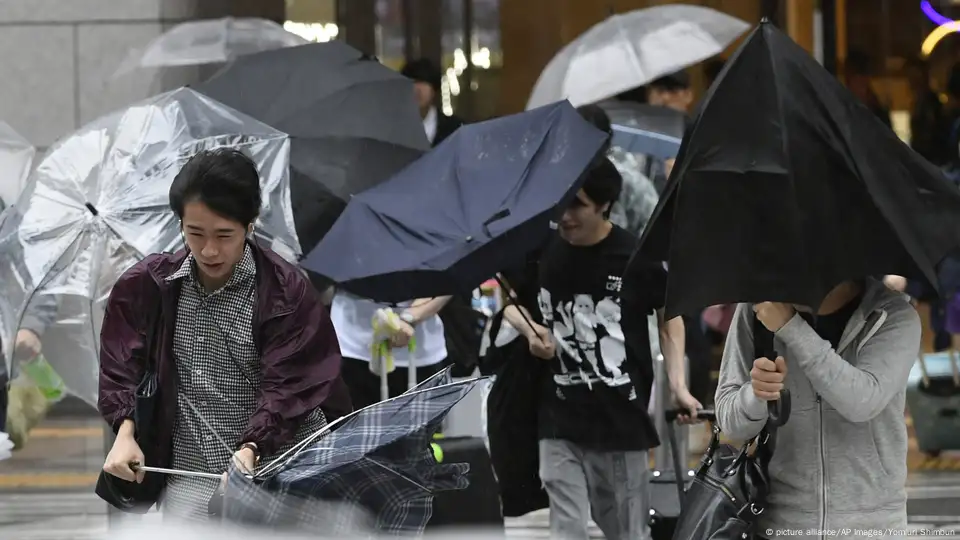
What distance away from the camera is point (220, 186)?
4.20 metres

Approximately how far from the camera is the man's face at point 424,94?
8844 millimetres

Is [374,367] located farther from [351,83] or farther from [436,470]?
[436,470]

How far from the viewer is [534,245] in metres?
5.43

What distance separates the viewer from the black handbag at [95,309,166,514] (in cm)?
430

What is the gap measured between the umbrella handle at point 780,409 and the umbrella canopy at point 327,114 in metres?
2.43

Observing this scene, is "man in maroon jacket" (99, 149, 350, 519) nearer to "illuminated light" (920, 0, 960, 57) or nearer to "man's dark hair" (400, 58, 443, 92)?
"man's dark hair" (400, 58, 443, 92)

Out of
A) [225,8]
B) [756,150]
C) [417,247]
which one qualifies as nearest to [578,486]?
[417,247]

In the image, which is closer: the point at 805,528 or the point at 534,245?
the point at 805,528

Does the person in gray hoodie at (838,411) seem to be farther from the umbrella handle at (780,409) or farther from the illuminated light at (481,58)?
the illuminated light at (481,58)

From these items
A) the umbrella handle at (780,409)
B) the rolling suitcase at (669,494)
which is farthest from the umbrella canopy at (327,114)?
the umbrella handle at (780,409)

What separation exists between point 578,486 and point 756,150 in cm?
225

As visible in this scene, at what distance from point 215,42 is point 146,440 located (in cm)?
438

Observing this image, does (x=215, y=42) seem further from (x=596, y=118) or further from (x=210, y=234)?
(x=210, y=234)

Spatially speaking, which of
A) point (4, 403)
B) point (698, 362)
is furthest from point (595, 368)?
point (4, 403)
